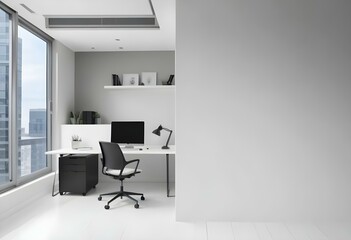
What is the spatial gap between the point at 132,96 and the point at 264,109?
280 cm

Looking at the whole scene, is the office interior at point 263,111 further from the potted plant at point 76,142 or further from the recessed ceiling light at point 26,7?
the potted plant at point 76,142

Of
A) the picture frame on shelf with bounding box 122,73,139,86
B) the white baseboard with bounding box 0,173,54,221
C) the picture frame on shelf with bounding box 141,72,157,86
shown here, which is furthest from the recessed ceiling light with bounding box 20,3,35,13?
the white baseboard with bounding box 0,173,54,221

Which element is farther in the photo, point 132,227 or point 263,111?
point 263,111

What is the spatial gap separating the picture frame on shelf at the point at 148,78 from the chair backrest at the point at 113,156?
1717 mm

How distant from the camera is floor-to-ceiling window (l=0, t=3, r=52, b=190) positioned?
3.67m

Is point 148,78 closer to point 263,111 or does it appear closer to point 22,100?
point 22,100

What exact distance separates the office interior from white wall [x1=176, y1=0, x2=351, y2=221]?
11 millimetres

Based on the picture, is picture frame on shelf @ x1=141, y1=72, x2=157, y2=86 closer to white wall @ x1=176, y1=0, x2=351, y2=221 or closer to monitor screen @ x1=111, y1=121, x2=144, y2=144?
monitor screen @ x1=111, y1=121, x2=144, y2=144

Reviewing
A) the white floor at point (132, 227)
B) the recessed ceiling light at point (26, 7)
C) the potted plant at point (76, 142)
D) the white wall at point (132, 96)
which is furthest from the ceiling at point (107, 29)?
the white floor at point (132, 227)

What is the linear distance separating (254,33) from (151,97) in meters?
2.55

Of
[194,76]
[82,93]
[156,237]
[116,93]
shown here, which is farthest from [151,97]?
[156,237]

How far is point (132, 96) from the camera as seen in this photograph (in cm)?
539

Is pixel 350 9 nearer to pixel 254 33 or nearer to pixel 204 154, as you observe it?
pixel 254 33

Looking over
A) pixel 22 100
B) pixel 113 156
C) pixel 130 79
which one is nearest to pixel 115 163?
pixel 113 156
